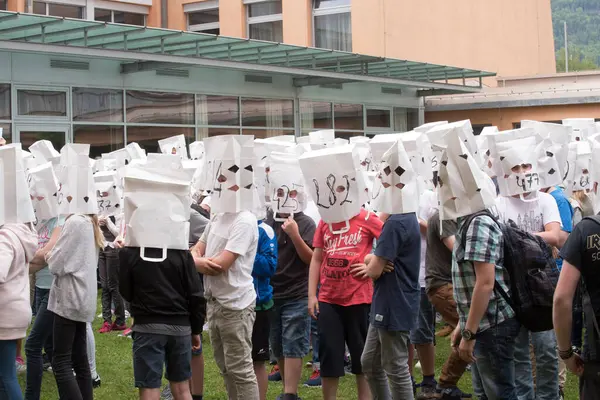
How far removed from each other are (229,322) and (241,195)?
0.92m

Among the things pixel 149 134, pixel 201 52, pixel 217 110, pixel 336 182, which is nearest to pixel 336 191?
pixel 336 182

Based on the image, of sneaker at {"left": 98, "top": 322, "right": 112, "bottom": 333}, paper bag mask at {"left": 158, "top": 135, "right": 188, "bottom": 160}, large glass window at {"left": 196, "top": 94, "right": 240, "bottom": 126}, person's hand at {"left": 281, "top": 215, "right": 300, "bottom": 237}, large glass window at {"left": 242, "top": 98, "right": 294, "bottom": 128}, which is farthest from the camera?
large glass window at {"left": 242, "top": 98, "right": 294, "bottom": 128}

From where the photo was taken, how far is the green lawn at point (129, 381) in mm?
8359

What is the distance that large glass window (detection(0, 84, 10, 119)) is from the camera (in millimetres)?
17644

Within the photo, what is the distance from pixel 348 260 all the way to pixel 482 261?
173 cm

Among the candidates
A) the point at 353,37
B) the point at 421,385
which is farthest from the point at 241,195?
the point at 353,37

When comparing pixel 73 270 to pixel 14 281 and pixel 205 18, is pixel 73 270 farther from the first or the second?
pixel 205 18

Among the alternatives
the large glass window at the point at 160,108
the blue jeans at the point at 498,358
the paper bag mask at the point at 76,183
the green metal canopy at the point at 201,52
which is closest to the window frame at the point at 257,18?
the green metal canopy at the point at 201,52

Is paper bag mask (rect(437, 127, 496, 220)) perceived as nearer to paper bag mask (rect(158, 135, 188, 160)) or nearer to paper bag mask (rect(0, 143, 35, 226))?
paper bag mask (rect(0, 143, 35, 226))

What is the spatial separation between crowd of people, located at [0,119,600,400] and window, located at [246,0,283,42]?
20.1 m

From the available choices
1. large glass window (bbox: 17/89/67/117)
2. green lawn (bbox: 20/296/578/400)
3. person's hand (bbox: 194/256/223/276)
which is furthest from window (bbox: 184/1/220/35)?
person's hand (bbox: 194/256/223/276)

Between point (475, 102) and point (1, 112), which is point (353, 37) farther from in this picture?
point (1, 112)

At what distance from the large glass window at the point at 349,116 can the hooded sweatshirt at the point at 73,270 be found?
60.4 ft

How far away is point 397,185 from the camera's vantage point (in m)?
6.58
